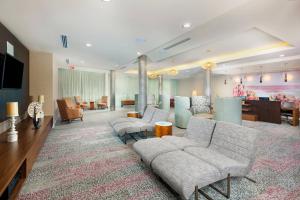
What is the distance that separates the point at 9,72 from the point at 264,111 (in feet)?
27.4

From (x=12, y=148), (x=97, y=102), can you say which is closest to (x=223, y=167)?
(x=12, y=148)

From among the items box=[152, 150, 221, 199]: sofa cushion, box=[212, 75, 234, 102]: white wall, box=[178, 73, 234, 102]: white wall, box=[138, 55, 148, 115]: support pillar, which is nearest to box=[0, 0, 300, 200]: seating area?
box=[152, 150, 221, 199]: sofa cushion

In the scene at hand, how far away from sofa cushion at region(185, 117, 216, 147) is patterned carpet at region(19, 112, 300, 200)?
0.69m

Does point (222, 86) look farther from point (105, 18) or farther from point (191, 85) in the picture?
point (105, 18)

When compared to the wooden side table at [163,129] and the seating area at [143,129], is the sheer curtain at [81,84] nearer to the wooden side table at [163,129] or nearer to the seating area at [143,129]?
the seating area at [143,129]

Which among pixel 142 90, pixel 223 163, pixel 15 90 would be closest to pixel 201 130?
pixel 223 163

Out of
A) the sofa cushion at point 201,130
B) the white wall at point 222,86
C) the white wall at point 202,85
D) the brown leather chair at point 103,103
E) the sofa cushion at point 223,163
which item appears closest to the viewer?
the sofa cushion at point 223,163

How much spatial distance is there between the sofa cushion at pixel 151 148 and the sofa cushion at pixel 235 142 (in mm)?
651

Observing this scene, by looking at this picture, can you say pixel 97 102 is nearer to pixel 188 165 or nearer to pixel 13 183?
pixel 13 183

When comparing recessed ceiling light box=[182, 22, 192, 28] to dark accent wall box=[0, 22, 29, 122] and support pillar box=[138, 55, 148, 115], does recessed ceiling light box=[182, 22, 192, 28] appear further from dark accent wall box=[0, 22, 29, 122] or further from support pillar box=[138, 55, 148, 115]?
dark accent wall box=[0, 22, 29, 122]

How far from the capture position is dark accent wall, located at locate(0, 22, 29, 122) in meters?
3.07

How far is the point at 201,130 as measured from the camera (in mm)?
2668

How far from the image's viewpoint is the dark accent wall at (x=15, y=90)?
3.07 m

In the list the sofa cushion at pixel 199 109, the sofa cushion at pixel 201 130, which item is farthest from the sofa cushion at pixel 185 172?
the sofa cushion at pixel 199 109
